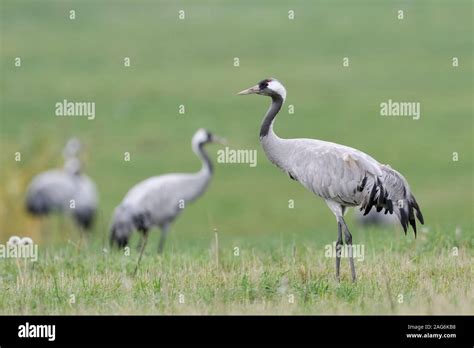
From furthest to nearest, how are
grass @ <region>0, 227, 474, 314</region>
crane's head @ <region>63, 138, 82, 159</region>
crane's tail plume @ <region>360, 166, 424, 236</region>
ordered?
crane's head @ <region>63, 138, 82, 159</region>, crane's tail plume @ <region>360, 166, 424, 236</region>, grass @ <region>0, 227, 474, 314</region>

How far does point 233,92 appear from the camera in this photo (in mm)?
46812

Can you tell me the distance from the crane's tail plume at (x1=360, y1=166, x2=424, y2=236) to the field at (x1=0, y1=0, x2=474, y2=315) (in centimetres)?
46

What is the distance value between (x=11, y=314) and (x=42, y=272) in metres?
1.78

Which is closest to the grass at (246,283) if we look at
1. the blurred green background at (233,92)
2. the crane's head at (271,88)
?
the crane's head at (271,88)

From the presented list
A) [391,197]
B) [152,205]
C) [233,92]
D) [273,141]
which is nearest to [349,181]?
[391,197]

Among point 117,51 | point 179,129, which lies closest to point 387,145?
point 179,129

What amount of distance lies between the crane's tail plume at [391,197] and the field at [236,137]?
464 mm

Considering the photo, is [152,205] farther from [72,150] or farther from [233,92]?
[233,92]

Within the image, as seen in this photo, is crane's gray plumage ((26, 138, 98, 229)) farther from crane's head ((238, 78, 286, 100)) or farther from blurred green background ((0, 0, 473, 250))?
crane's head ((238, 78, 286, 100))

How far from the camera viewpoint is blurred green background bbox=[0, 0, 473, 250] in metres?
31.9

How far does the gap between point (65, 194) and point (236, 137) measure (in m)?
15.2

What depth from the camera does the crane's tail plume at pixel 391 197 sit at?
31.1ft

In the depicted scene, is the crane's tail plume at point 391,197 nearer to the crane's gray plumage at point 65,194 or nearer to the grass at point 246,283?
the grass at point 246,283

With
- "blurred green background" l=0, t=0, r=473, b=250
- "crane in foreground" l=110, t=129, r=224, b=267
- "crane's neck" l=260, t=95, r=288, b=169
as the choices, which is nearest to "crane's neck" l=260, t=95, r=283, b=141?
"crane's neck" l=260, t=95, r=288, b=169
